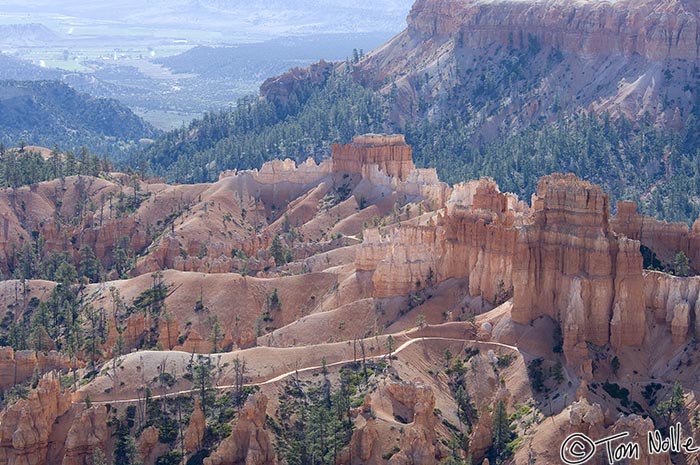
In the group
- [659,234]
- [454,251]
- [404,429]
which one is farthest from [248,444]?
[659,234]

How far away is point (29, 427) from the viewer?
89.3 metres

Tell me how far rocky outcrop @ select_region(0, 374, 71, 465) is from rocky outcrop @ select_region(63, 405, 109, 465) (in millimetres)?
1576

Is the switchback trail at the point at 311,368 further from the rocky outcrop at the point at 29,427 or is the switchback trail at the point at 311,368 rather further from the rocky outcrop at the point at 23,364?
the rocky outcrop at the point at 23,364

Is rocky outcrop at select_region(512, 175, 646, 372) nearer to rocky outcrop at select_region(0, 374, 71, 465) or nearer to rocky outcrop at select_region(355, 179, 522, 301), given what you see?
rocky outcrop at select_region(355, 179, 522, 301)

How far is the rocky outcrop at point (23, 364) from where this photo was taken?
333ft

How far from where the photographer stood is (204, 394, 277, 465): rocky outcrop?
282ft

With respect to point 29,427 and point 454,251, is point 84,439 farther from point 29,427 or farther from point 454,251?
point 454,251

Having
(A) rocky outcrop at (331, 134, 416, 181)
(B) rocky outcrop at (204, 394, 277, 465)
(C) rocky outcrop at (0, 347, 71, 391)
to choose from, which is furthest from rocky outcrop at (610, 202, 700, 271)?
(A) rocky outcrop at (331, 134, 416, 181)

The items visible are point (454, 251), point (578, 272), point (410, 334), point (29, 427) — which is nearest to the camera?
point (29, 427)

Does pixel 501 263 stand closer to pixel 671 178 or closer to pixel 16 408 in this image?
pixel 16 408
